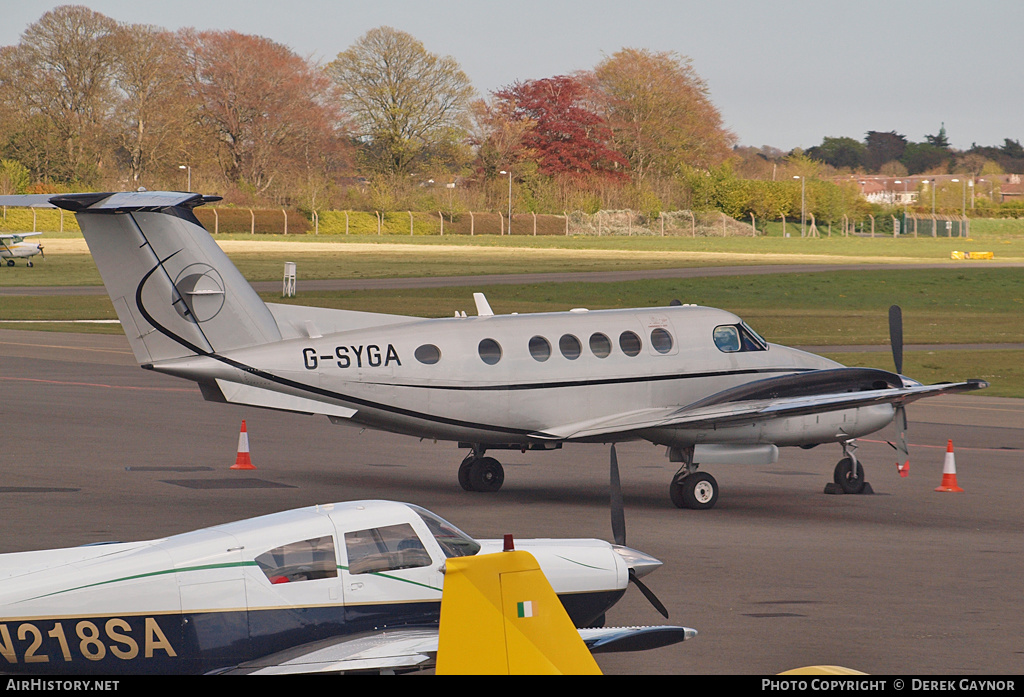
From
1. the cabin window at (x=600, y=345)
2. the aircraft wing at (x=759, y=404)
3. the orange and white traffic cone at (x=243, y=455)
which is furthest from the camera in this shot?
the orange and white traffic cone at (x=243, y=455)

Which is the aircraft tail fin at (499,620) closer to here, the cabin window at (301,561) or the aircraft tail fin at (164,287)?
the cabin window at (301,561)

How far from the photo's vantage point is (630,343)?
710 inches

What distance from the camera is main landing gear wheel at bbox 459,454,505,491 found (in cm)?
1819

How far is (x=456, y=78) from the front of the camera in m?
144

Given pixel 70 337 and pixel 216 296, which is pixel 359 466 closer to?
Result: pixel 216 296

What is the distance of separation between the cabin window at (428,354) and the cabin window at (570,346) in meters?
1.88

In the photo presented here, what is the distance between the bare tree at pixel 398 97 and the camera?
14225 cm

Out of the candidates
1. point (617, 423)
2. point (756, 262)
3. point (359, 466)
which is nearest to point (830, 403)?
point (617, 423)

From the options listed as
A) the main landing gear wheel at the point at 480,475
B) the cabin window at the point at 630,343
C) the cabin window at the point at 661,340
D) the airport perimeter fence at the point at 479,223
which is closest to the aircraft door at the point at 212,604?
the main landing gear wheel at the point at 480,475

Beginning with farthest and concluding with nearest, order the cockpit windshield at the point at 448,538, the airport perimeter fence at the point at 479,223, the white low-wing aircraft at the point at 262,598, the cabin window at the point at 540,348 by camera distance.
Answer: the airport perimeter fence at the point at 479,223 < the cabin window at the point at 540,348 < the cockpit windshield at the point at 448,538 < the white low-wing aircraft at the point at 262,598

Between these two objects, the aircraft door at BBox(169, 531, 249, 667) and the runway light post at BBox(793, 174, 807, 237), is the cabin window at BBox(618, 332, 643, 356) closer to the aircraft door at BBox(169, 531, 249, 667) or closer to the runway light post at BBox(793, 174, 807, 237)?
the aircraft door at BBox(169, 531, 249, 667)

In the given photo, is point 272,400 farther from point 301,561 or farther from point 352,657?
point 352,657

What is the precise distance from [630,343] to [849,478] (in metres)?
3.88

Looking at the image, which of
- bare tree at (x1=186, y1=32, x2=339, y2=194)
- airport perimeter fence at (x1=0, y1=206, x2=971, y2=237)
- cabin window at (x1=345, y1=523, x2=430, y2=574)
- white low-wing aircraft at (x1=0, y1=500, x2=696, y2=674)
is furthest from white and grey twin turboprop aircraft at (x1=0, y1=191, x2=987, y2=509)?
bare tree at (x1=186, y1=32, x2=339, y2=194)
